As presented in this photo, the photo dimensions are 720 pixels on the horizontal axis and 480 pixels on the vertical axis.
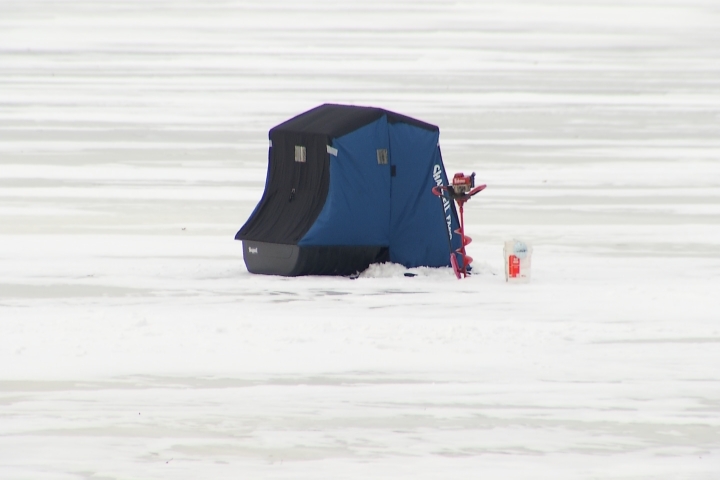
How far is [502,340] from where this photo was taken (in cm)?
733

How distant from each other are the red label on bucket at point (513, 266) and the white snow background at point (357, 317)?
4.0 inches

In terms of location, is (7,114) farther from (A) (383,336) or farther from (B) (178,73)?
(A) (383,336)

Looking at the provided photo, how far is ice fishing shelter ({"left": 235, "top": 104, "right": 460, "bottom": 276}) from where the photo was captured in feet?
30.0

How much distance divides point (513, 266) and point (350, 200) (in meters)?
1.03

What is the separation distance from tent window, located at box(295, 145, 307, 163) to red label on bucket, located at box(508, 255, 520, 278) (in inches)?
55.0

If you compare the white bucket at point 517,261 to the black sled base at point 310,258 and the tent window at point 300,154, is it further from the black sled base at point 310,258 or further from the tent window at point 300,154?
the tent window at point 300,154

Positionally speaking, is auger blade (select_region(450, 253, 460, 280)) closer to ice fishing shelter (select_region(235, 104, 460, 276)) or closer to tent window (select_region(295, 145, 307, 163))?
ice fishing shelter (select_region(235, 104, 460, 276))

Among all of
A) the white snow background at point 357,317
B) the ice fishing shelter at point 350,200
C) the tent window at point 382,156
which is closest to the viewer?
the white snow background at point 357,317

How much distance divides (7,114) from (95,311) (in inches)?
571

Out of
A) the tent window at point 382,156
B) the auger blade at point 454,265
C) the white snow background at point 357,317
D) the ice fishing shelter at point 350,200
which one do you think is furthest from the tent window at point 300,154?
the auger blade at point 454,265

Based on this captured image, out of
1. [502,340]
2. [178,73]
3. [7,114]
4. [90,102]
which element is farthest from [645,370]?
[178,73]

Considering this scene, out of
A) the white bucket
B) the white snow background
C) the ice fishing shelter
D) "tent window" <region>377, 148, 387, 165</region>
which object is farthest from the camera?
"tent window" <region>377, 148, 387, 165</region>

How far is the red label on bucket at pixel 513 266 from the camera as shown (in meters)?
8.99

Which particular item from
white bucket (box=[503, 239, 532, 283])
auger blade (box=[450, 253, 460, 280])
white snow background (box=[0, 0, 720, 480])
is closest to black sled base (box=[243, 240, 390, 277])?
white snow background (box=[0, 0, 720, 480])
